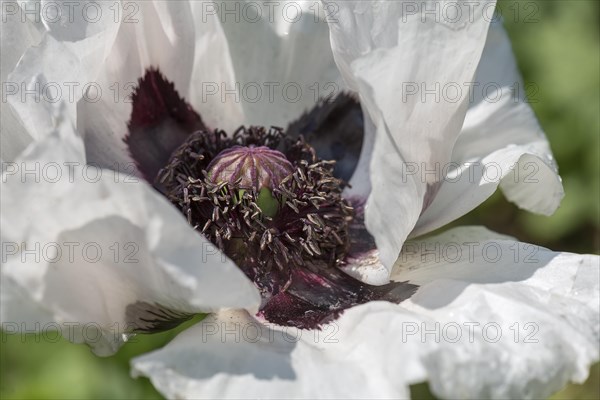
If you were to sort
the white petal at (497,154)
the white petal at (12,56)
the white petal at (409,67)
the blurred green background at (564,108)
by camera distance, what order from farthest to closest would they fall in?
1. the blurred green background at (564,108)
2. the white petal at (497,154)
3. the white petal at (12,56)
4. the white petal at (409,67)

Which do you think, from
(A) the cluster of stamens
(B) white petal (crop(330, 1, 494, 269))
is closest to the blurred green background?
(A) the cluster of stamens

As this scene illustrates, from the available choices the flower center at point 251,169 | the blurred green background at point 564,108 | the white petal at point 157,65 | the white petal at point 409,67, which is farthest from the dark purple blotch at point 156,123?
the blurred green background at point 564,108

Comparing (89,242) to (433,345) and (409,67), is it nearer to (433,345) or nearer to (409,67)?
(433,345)

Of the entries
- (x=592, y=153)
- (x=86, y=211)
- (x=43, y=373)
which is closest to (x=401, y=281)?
(x=86, y=211)

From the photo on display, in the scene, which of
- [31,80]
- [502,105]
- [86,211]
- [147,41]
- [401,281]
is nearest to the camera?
[86,211]

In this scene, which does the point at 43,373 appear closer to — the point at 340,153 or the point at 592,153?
the point at 340,153

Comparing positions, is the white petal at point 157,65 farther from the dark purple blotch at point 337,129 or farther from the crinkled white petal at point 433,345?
→ the crinkled white petal at point 433,345
